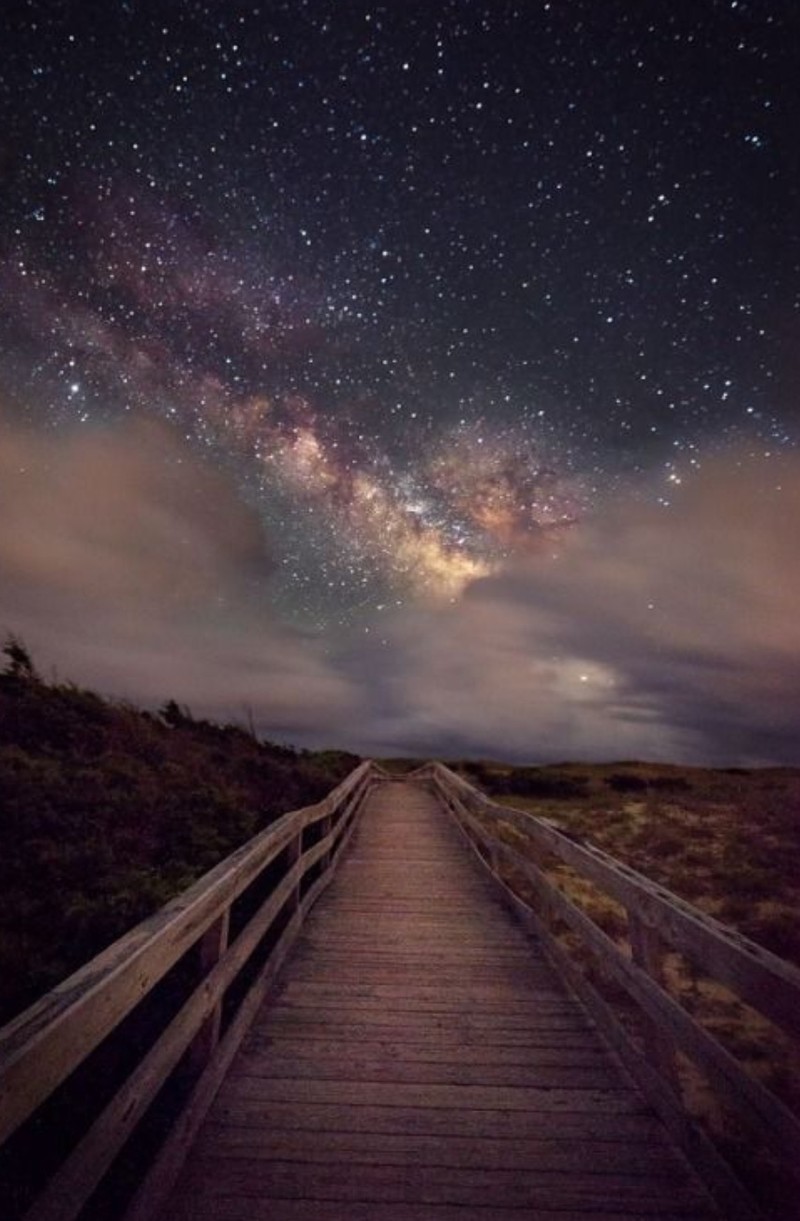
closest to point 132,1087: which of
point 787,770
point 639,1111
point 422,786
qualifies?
point 639,1111

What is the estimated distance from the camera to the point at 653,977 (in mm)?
3066

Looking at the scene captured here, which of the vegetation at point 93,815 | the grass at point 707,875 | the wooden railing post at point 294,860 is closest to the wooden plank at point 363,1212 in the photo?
the grass at point 707,875

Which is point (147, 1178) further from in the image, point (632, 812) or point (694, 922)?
point (632, 812)

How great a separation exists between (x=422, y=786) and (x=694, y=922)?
22519 millimetres

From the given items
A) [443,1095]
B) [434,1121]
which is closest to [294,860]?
[443,1095]

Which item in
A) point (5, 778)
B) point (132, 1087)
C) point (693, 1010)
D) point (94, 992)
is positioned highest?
point (5, 778)

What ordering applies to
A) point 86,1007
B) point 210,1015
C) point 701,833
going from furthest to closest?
point 701,833 < point 210,1015 < point 86,1007

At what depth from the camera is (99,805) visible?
7.42 metres

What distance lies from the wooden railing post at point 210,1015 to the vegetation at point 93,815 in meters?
1.50

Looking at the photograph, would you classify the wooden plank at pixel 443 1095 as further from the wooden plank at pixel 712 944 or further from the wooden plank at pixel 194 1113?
the wooden plank at pixel 712 944

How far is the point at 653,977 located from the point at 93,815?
20.0ft

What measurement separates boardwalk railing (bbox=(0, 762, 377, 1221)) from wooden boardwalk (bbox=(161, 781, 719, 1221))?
0.20 meters

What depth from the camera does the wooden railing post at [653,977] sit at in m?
2.90

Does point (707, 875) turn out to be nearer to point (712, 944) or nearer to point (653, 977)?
point (653, 977)
